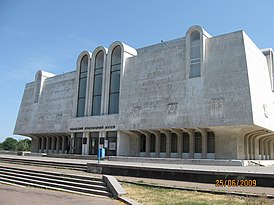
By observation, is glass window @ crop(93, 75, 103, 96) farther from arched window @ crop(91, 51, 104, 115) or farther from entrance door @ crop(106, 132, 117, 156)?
entrance door @ crop(106, 132, 117, 156)

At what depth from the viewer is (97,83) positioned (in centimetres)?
3950

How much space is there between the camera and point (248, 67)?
27422 mm

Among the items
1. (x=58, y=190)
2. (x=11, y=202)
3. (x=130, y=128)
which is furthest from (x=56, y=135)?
(x=11, y=202)

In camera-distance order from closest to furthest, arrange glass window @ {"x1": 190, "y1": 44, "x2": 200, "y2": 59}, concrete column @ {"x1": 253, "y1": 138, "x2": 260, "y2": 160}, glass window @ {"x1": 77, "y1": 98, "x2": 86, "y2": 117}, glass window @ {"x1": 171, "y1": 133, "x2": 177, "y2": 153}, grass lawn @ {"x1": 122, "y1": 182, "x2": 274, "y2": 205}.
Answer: grass lawn @ {"x1": 122, "y1": 182, "x2": 274, "y2": 205}, glass window @ {"x1": 190, "y1": 44, "x2": 200, "y2": 59}, concrete column @ {"x1": 253, "y1": 138, "x2": 260, "y2": 160}, glass window @ {"x1": 171, "y1": 133, "x2": 177, "y2": 153}, glass window @ {"x1": 77, "y1": 98, "x2": 86, "y2": 117}

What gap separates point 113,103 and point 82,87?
6671 millimetres

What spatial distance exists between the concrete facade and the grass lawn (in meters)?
16.6

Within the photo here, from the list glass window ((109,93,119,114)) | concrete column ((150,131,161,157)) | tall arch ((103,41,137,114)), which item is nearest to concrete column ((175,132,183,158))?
concrete column ((150,131,161,157))

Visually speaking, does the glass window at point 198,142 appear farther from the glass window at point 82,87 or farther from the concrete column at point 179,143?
the glass window at point 82,87

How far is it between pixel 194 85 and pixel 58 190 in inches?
771

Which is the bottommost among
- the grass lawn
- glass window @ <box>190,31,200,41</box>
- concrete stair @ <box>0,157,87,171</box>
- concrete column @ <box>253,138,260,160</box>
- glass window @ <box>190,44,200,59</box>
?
the grass lawn

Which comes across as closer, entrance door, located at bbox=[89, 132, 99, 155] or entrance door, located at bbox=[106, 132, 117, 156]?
entrance door, located at bbox=[106, 132, 117, 156]

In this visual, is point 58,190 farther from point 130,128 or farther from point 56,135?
point 56,135
